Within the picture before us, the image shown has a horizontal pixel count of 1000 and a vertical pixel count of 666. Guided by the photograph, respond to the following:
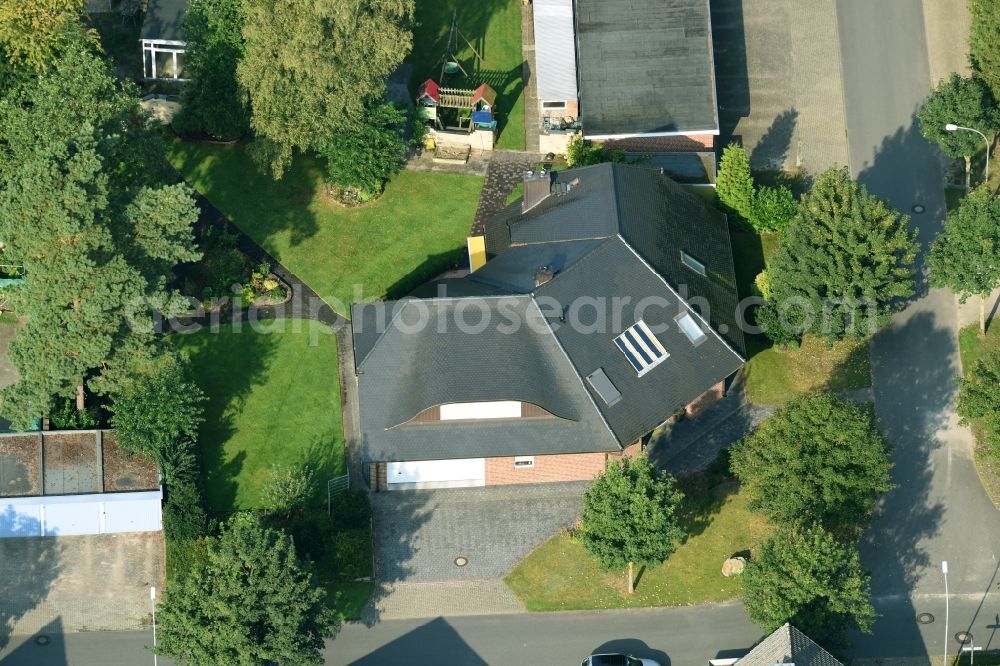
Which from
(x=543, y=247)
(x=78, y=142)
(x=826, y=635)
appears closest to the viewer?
(x=826, y=635)

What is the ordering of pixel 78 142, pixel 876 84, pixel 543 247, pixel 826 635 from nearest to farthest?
pixel 826 635, pixel 78 142, pixel 543 247, pixel 876 84

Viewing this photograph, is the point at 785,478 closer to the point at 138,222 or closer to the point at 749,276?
the point at 749,276

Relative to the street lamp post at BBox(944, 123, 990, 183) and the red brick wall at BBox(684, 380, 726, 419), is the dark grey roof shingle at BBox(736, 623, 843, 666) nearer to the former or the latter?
the red brick wall at BBox(684, 380, 726, 419)

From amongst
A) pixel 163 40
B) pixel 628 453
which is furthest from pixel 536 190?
pixel 163 40

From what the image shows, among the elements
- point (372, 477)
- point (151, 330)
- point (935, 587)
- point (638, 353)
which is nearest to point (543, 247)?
point (638, 353)

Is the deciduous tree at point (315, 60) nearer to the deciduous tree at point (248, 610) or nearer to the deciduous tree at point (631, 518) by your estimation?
the deciduous tree at point (248, 610)

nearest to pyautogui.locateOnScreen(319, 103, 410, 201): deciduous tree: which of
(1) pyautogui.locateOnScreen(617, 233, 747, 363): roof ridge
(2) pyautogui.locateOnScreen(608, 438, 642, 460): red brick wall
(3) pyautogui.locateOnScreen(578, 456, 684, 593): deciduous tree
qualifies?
(1) pyautogui.locateOnScreen(617, 233, 747, 363): roof ridge

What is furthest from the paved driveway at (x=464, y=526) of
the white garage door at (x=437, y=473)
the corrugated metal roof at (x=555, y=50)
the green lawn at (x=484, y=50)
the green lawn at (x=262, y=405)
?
the corrugated metal roof at (x=555, y=50)

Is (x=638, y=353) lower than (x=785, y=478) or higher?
higher
